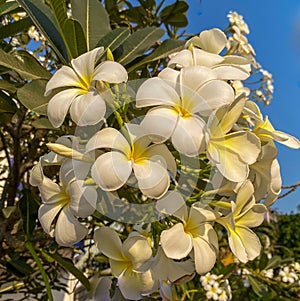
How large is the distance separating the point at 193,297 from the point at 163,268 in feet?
4.49

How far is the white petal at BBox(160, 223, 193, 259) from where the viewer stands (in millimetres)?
447

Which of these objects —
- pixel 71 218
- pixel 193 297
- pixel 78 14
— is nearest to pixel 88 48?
pixel 78 14

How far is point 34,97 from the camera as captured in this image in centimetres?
60

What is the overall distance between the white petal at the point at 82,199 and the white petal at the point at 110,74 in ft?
0.37

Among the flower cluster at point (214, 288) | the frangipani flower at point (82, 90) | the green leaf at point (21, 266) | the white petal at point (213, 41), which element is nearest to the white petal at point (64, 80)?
the frangipani flower at point (82, 90)

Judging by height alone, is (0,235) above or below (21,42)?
below

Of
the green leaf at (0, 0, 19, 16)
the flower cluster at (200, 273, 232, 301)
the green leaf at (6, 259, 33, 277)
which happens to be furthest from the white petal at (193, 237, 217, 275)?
the flower cluster at (200, 273, 232, 301)

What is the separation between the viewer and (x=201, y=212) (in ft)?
1.54

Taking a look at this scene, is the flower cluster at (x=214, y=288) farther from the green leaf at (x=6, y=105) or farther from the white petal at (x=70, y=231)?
the white petal at (x=70, y=231)

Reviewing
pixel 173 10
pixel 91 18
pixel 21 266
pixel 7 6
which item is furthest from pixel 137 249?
pixel 173 10

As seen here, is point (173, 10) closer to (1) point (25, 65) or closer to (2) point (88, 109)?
(1) point (25, 65)

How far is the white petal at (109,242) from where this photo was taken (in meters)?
0.49

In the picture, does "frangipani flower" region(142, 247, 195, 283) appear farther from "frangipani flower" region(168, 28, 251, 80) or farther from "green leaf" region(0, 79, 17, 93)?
"green leaf" region(0, 79, 17, 93)

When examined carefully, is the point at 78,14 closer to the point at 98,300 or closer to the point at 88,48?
the point at 88,48
